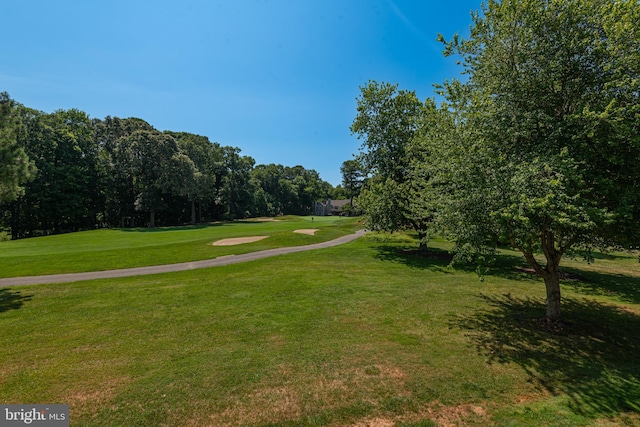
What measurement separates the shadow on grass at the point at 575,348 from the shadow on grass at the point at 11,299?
1611 cm

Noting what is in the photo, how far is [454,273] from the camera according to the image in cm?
1684

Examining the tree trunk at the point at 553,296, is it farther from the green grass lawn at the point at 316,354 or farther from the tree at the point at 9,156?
the tree at the point at 9,156

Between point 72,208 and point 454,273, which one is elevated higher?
point 72,208

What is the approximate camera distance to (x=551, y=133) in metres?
7.74

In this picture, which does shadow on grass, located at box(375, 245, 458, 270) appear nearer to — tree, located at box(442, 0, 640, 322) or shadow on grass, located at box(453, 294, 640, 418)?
shadow on grass, located at box(453, 294, 640, 418)

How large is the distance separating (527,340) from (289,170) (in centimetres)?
12331

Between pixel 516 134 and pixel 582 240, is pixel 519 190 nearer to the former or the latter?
pixel 516 134

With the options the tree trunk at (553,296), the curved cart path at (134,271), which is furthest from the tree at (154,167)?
the tree trunk at (553,296)

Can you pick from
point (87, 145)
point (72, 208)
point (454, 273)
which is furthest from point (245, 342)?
point (87, 145)

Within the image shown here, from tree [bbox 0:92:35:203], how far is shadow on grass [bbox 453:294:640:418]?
19242mm

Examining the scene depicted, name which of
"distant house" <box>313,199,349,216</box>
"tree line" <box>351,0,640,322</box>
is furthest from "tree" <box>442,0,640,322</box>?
"distant house" <box>313,199,349,216</box>

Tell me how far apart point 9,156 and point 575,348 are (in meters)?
22.0

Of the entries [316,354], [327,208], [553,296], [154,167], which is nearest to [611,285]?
[553,296]

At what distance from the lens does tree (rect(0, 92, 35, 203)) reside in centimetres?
1223
